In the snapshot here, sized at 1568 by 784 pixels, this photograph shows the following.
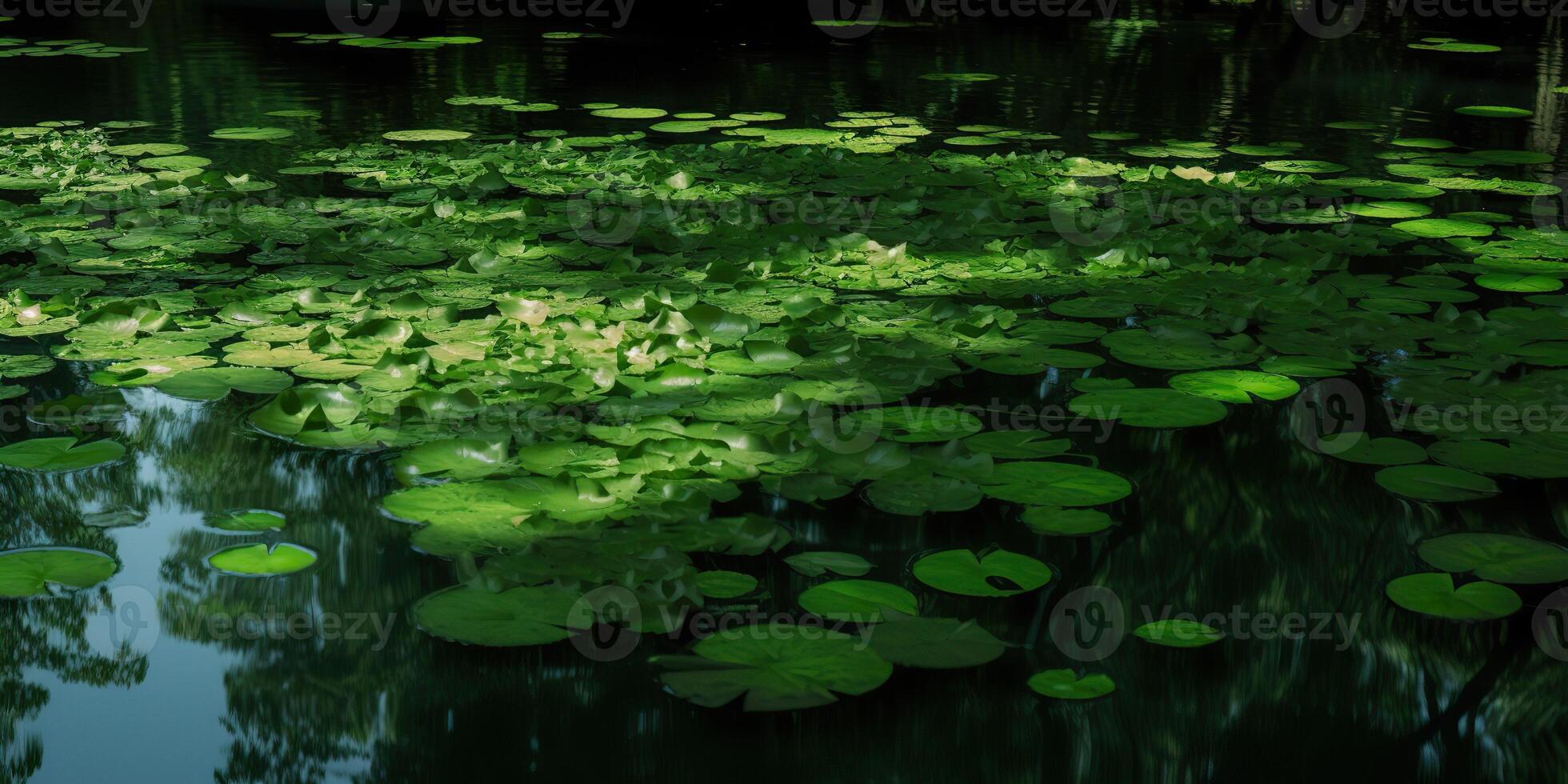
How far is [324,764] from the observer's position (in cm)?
122

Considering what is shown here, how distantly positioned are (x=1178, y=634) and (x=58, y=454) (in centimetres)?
139

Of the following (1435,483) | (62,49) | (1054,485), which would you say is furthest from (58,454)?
(62,49)

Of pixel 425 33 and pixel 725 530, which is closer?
pixel 725 530

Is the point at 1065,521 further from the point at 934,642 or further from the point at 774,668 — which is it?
the point at 774,668

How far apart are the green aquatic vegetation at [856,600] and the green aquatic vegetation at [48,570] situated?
77 centimetres

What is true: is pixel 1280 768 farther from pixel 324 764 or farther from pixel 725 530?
pixel 324 764

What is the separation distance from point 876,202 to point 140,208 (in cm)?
164

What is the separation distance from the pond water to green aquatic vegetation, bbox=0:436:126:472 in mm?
14

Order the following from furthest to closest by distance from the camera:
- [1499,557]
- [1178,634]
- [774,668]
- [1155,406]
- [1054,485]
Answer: [1155,406]
[1054,485]
[1499,557]
[1178,634]
[774,668]

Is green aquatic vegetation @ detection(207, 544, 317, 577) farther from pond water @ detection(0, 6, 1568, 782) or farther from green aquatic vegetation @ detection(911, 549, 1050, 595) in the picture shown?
green aquatic vegetation @ detection(911, 549, 1050, 595)

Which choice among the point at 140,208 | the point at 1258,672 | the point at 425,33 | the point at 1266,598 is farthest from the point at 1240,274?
the point at 425,33

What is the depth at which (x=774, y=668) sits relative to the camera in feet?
4.28

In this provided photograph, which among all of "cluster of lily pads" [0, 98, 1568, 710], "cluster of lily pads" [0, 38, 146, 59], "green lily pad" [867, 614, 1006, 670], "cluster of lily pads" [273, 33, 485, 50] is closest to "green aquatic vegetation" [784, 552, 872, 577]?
"cluster of lily pads" [0, 98, 1568, 710]

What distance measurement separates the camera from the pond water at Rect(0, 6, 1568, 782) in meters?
1.25
